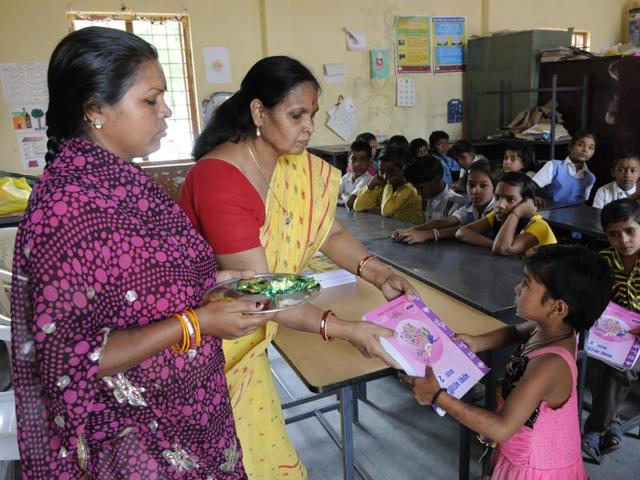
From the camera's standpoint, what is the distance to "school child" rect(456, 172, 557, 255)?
229cm

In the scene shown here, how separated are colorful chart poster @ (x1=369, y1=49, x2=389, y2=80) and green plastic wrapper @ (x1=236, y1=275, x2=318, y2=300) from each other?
18.4 feet

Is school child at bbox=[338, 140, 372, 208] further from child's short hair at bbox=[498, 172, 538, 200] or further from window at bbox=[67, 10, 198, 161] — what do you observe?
window at bbox=[67, 10, 198, 161]

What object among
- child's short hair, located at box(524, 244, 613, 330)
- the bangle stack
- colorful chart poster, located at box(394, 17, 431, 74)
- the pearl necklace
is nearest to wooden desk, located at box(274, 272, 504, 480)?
child's short hair, located at box(524, 244, 613, 330)

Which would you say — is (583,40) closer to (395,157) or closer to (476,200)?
(395,157)

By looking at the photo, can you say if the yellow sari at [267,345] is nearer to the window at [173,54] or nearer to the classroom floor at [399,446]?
the classroom floor at [399,446]

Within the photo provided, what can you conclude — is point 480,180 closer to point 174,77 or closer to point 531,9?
point 174,77

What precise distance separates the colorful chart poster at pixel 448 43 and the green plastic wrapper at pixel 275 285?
242 inches

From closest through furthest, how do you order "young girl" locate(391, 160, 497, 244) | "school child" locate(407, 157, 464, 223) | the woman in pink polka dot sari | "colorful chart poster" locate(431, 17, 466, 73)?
the woman in pink polka dot sari < "young girl" locate(391, 160, 497, 244) < "school child" locate(407, 157, 464, 223) < "colorful chart poster" locate(431, 17, 466, 73)

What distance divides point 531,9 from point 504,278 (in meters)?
6.43

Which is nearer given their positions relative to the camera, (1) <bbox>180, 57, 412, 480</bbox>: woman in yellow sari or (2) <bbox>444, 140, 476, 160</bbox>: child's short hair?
(1) <bbox>180, 57, 412, 480</bbox>: woman in yellow sari

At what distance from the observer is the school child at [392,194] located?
3.49 meters

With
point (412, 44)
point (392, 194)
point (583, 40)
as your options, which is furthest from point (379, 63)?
point (583, 40)

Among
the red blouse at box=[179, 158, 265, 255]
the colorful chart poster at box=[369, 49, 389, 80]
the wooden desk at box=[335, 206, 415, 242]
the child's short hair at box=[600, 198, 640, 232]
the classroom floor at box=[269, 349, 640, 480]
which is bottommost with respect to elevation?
the classroom floor at box=[269, 349, 640, 480]

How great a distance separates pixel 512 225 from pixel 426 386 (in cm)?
131
